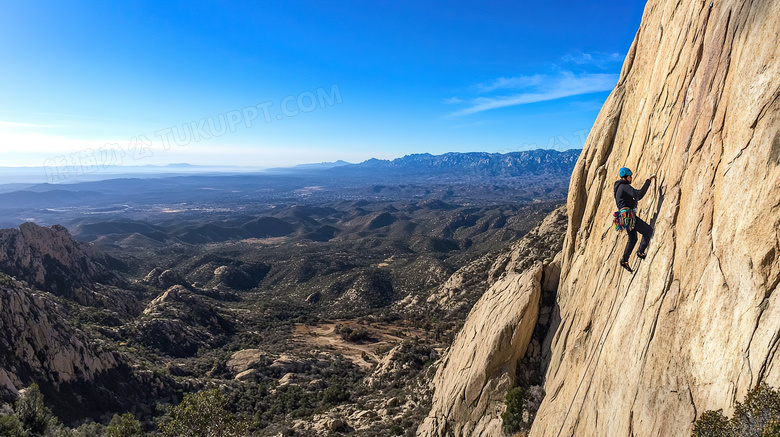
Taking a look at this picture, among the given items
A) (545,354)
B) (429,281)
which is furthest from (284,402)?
(429,281)

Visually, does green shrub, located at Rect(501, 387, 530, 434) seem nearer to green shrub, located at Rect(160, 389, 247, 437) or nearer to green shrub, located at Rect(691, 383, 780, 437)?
green shrub, located at Rect(691, 383, 780, 437)

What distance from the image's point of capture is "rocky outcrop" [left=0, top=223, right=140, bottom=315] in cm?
5438

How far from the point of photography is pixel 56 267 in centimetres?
5900

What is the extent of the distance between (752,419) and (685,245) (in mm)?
3978

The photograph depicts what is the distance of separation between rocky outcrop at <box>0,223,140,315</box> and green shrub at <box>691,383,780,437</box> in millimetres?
67146

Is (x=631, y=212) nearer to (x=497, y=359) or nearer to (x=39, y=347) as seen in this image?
(x=497, y=359)

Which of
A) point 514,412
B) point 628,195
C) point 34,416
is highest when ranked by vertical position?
point 628,195

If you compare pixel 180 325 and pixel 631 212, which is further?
pixel 180 325

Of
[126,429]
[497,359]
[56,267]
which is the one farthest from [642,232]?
[56,267]

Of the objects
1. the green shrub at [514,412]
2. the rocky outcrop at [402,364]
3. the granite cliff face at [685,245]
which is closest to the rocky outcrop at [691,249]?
the granite cliff face at [685,245]

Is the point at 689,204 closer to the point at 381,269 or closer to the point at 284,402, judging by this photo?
the point at 284,402

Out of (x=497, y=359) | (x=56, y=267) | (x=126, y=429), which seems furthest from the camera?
(x=56, y=267)

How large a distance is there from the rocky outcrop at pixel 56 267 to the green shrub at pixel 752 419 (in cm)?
6715

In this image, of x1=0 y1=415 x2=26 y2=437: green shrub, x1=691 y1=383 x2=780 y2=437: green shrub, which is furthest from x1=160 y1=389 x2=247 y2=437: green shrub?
x1=691 y1=383 x2=780 y2=437: green shrub
